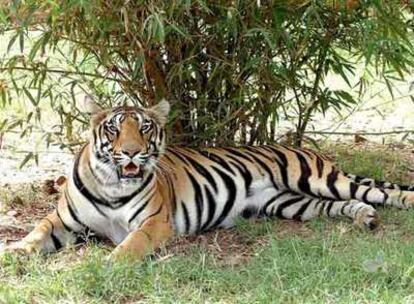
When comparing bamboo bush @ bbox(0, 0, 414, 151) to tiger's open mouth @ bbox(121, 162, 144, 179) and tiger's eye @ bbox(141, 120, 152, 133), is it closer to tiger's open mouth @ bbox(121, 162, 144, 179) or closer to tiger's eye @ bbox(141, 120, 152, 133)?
tiger's eye @ bbox(141, 120, 152, 133)

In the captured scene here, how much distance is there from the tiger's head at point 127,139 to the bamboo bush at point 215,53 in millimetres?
415

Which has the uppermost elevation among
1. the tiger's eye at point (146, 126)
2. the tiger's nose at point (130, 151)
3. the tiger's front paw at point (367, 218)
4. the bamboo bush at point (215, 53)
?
the bamboo bush at point (215, 53)

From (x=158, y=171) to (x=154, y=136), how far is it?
23 cm

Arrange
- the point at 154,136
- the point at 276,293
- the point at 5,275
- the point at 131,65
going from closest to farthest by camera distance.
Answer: the point at 276,293 → the point at 5,275 → the point at 154,136 → the point at 131,65

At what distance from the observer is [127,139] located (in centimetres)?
456

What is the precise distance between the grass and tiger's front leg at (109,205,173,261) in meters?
0.06

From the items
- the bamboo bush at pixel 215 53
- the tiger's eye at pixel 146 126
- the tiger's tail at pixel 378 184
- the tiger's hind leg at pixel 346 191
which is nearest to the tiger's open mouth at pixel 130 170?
the tiger's eye at pixel 146 126

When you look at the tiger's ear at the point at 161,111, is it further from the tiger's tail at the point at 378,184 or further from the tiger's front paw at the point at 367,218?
the tiger's tail at the point at 378,184

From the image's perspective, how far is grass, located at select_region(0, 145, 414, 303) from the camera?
3.85m

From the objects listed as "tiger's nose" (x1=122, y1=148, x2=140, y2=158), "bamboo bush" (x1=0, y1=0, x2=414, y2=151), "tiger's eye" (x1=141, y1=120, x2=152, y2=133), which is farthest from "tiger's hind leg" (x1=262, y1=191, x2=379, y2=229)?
"tiger's nose" (x1=122, y1=148, x2=140, y2=158)

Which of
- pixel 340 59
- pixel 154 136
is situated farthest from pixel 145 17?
pixel 340 59

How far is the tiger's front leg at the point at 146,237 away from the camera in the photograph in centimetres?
427

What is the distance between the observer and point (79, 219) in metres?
4.78

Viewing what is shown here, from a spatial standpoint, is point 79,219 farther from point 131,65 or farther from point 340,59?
point 340,59
